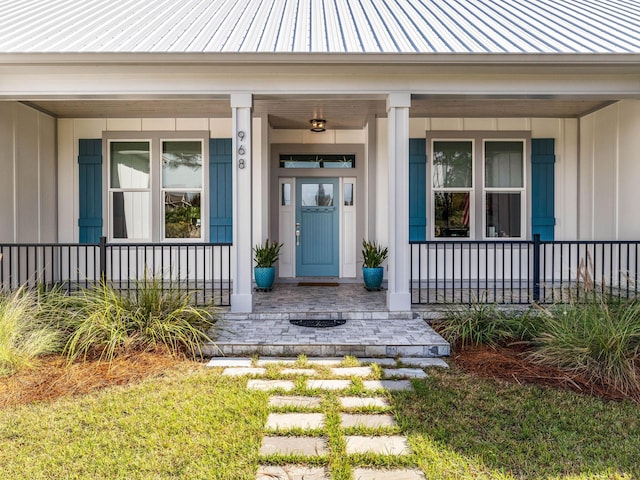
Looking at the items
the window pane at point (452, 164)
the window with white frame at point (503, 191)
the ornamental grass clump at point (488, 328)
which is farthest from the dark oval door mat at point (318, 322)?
the window with white frame at point (503, 191)

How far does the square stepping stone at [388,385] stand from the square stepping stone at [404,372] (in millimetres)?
106

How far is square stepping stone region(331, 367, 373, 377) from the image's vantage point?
3.31m

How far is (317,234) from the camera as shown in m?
7.26

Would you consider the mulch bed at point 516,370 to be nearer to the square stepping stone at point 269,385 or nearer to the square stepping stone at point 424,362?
the square stepping stone at point 424,362

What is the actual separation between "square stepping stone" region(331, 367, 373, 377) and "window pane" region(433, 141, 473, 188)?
426 centimetres

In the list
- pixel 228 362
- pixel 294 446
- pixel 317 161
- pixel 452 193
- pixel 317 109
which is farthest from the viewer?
pixel 317 161

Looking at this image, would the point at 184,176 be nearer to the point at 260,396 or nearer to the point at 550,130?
the point at 260,396

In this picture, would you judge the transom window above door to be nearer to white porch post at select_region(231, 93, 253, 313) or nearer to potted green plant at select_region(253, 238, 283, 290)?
potted green plant at select_region(253, 238, 283, 290)

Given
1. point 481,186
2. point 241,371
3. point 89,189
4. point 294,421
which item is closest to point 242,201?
point 241,371

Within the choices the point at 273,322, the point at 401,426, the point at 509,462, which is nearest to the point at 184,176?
the point at 273,322

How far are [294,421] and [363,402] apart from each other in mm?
533

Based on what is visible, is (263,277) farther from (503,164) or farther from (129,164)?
(503,164)

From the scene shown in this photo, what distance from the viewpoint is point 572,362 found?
3.27 m

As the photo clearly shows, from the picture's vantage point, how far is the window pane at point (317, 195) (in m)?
7.27
